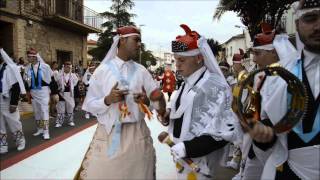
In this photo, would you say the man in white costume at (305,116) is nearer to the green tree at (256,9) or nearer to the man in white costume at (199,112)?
the man in white costume at (199,112)

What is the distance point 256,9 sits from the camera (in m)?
16.9

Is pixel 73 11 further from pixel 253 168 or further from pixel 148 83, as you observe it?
pixel 253 168

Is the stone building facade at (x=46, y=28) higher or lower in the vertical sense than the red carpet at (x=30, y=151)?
higher

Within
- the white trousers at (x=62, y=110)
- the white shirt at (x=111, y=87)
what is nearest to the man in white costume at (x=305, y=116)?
the white shirt at (x=111, y=87)

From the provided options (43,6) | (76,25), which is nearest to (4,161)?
(43,6)

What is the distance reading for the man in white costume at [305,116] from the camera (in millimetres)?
2145

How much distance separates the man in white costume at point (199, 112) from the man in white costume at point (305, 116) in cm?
41

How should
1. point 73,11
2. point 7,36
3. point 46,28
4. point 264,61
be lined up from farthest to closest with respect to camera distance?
point 73,11
point 46,28
point 7,36
point 264,61

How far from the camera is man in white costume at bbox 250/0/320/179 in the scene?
2.14 m

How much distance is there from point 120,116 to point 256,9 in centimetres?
1425

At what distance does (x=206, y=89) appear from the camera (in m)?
2.89

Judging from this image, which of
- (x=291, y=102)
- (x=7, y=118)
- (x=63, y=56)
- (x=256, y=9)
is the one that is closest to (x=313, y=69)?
(x=291, y=102)

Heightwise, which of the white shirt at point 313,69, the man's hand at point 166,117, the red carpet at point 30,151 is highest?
the white shirt at point 313,69

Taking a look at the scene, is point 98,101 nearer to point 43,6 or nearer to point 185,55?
point 185,55
